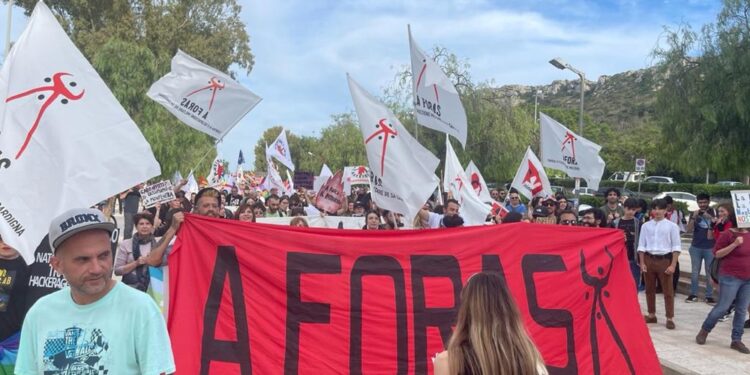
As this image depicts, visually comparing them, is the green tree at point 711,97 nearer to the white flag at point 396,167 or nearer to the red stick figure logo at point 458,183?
the red stick figure logo at point 458,183

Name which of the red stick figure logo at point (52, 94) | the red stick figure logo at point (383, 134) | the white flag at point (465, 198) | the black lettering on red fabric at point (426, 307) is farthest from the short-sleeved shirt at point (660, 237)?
the red stick figure logo at point (52, 94)

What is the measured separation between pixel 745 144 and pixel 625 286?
16.0 metres

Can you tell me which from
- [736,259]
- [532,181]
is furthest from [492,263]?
[532,181]

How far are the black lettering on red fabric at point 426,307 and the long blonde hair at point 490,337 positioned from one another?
91.8 inches

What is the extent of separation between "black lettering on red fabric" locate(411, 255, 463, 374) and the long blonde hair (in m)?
2.33

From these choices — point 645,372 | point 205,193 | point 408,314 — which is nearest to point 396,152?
point 205,193

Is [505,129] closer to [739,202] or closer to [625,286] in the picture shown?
[739,202]

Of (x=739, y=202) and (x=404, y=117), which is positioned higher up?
(x=404, y=117)

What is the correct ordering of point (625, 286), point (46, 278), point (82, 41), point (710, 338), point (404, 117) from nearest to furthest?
point (46, 278)
point (625, 286)
point (710, 338)
point (82, 41)
point (404, 117)

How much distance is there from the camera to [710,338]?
8086mm

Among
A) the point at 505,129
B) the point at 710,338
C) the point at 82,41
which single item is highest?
the point at 82,41

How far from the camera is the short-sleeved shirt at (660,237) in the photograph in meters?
8.74

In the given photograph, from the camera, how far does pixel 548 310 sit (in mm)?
5168

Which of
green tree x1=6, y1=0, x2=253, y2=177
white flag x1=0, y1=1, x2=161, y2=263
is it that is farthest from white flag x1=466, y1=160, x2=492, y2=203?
green tree x1=6, y1=0, x2=253, y2=177
